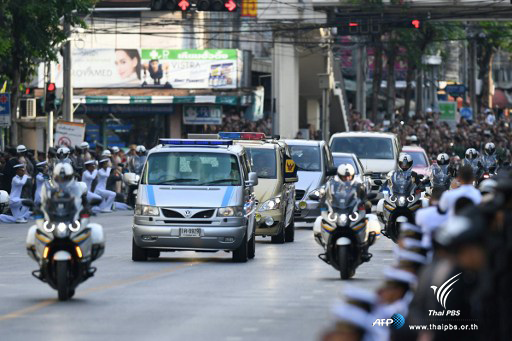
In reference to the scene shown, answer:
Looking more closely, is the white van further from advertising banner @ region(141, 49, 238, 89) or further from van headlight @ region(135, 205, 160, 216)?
van headlight @ region(135, 205, 160, 216)

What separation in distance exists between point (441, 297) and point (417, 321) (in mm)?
665

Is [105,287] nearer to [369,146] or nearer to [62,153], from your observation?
[62,153]

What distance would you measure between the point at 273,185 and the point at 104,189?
13866mm

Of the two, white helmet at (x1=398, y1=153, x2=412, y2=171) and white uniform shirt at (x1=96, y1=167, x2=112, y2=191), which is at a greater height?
white helmet at (x1=398, y1=153, x2=412, y2=171)

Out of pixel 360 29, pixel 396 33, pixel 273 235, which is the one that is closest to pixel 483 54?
pixel 396 33

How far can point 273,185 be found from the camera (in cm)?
2684

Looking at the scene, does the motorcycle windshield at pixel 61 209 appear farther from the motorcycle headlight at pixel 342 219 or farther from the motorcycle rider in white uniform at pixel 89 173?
the motorcycle rider in white uniform at pixel 89 173

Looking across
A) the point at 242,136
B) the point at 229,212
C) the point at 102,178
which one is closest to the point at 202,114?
the point at 102,178

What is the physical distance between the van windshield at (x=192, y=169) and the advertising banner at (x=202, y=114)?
3532cm

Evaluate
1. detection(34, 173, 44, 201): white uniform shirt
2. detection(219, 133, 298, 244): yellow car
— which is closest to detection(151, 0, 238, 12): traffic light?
detection(34, 173, 44, 201): white uniform shirt

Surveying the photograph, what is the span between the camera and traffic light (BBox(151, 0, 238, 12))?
3847 cm

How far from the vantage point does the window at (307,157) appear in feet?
107

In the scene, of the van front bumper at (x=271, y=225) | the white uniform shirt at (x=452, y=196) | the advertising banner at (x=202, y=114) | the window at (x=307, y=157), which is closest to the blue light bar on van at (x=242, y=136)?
the van front bumper at (x=271, y=225)

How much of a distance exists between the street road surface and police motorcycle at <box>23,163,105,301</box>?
11.8 inches
